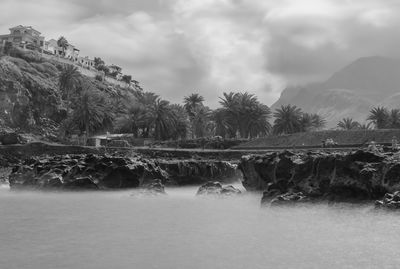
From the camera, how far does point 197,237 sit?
26.0m

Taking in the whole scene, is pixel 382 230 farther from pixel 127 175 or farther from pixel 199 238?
pixel 127 175

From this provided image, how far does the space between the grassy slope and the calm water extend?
4736 centimetres

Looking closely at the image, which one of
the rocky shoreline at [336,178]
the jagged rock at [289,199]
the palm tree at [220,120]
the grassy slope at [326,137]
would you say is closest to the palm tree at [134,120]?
the palm tree at [220,120]

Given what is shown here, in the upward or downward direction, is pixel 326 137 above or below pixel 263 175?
above

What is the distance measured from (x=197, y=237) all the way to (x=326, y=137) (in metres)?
67.1

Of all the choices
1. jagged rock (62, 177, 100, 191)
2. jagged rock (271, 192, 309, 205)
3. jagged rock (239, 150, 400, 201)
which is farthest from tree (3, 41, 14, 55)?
jagged rock (271, 192, 309, 205)

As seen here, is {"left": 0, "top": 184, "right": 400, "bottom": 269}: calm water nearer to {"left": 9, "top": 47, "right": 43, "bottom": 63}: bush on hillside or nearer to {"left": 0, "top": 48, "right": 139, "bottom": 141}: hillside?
{"left": 0, "top": 48, "right": 139, "bottom": 141}: hillside

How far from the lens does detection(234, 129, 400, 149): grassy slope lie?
81275 millimetres

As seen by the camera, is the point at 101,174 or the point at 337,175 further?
the point at 101,174

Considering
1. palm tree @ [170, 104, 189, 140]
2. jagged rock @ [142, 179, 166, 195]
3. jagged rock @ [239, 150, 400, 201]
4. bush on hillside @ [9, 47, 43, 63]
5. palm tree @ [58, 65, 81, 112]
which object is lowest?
jagged rock @ [142, 179, 166, 195]

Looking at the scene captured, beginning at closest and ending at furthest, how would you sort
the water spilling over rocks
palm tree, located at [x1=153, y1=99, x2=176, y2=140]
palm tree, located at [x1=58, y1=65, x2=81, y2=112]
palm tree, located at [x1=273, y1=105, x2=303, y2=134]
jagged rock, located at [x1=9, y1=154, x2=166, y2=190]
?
jagged rock, located at [x1=9, y1=154, x2=166, y2=190] → the water spilling over rocks → palm tree, located at [x1=153, y1=99, x2=176, y2=140] → palm tree, located at [x1=273, y1=105, x2=303, y2=134] → palm tree, located at [x1=58, y1=65, x2=81, y2=112]

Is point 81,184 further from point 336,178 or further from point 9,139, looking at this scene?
point 9,139

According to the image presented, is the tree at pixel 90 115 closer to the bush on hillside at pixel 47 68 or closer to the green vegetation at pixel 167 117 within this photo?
the green vegetation at pixel 167 117

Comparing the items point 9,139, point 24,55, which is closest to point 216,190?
point 9,139
